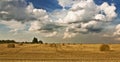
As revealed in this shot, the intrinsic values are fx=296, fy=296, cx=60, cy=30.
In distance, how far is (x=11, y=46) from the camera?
53000 mm

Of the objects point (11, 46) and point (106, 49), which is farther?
point (11, 46)

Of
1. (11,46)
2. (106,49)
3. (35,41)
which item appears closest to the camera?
(106,49)

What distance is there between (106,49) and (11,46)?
→ 18.2m

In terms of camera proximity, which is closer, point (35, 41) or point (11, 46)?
Answer: point (11, 46)

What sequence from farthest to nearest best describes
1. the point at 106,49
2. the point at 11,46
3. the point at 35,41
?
1. the point at 35,41
2. the point at 11,46
3. the point at 106,49

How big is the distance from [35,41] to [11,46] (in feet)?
219

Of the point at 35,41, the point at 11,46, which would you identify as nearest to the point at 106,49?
the point at 11,46

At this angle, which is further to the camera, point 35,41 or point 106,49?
point 35,41

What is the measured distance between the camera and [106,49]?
143ft

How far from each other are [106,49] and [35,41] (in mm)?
78116

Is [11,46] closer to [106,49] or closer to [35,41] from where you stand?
[106,49]
